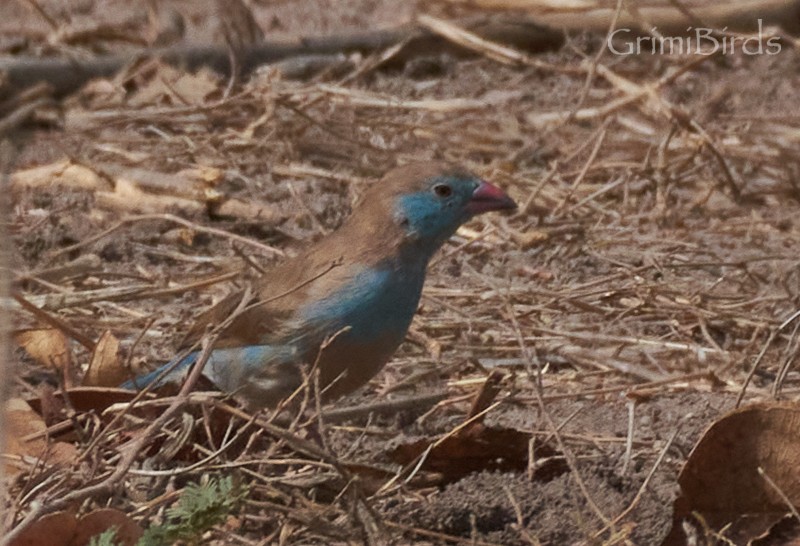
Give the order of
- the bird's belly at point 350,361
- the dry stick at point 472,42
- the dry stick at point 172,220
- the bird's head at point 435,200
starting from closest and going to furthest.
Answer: the bird's belly at point 350,361 → the bird's head at point 435,200 → the dry stick at point 172,220 → the dry stick at point 472,42

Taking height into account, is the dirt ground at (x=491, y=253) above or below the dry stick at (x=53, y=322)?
below

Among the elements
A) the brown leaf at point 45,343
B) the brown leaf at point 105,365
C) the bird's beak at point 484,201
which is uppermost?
the bird's beak at point 484,201

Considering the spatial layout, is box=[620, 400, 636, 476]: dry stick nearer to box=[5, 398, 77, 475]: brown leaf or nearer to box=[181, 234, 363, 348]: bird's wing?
box=[181, 234, 363, 348]: bird's wing

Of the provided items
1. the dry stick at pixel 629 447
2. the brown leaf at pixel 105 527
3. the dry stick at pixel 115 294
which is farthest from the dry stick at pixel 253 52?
the brown leaf at pixel 105 527

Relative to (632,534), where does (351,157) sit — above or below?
below

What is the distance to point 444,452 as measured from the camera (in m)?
3.52

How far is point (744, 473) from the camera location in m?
3.10

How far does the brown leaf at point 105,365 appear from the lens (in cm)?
377

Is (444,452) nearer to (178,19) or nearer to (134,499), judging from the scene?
(134,499)

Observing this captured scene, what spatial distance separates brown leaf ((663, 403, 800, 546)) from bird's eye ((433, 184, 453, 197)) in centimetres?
123

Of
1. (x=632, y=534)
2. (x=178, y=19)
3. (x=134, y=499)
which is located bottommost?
(x=178, y=19)

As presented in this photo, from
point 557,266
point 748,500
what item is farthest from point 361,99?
point 748,500

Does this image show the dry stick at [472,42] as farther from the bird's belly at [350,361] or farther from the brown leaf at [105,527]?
the brown leaf at [105,527]

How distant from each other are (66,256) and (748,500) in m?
3.01
